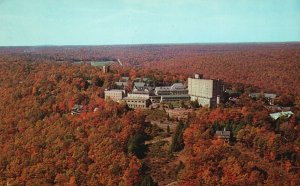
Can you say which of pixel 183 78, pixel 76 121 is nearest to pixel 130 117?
pixel 76 121

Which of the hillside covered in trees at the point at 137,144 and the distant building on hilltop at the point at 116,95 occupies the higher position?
the distant building on hilltop at the point at 116,95

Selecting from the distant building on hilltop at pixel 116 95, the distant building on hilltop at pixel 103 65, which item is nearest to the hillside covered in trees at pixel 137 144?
the distant building on hilltop at pixel 116 95

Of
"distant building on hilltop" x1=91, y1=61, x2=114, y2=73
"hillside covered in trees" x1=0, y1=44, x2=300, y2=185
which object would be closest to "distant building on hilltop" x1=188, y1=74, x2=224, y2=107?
"hillside covered in trees" x1=0, y1=44, x2=300, y2=185

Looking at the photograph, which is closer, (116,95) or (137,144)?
(137,144)

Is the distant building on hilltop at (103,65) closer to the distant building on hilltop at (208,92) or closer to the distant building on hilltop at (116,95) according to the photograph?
the distant building on hilltop at (116,95)

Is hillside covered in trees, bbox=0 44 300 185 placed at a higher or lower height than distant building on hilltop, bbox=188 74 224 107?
lower

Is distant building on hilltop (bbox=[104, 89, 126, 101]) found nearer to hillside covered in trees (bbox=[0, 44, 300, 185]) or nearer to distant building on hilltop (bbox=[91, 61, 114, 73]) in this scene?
hillside covered in trees (bbox=[0, 44, 300, 185])

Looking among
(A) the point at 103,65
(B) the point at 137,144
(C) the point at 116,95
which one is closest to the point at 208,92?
(C) the point at 116,95

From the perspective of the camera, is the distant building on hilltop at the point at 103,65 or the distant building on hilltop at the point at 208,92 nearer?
the distant building on hilltop at the point at 208,92

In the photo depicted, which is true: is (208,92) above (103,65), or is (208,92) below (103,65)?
above

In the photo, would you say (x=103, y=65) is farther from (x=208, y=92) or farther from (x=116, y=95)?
(x=208, y=92)

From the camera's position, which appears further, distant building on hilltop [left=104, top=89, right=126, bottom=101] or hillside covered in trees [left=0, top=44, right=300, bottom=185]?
distant building on hilltop [left=104, top=89, right=126, bottom=101]
